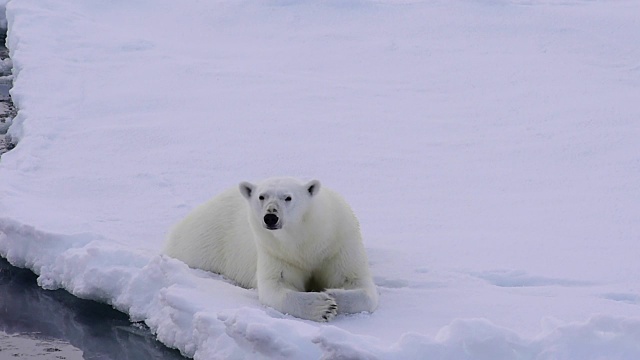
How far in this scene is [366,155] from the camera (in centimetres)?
710

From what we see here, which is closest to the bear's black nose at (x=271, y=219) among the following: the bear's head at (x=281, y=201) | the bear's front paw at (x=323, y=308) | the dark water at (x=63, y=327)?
the bear's head at (x=281, y=201)

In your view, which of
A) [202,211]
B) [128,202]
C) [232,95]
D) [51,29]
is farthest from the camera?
[51,29]

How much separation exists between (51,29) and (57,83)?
193cm

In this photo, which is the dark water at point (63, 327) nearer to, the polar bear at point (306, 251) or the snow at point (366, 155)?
the snow at point (366, 155)

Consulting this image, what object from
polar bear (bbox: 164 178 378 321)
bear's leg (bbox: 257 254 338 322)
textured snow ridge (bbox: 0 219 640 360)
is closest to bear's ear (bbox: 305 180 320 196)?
polar bear (bbox: 164 178 378 321)

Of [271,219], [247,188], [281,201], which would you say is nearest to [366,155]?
[247,188]

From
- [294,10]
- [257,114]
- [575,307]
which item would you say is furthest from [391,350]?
[294,10]

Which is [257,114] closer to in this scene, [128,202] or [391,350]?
[128,202]

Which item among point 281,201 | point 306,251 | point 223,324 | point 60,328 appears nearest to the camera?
point 223,324

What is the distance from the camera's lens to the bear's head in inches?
171

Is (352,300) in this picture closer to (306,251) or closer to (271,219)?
(306,251)

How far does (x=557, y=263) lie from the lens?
5.07 metres

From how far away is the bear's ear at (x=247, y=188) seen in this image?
4.59m

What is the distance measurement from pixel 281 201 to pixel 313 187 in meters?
0.16
